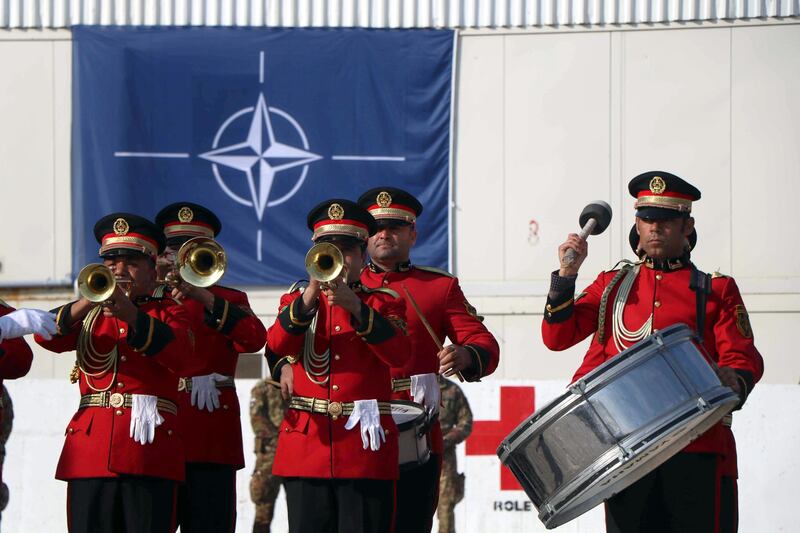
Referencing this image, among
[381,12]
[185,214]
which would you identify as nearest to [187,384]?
[185,214]

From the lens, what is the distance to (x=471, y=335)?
797cm

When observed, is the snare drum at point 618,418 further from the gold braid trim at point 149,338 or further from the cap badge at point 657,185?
the gold braid trim at point 149,338

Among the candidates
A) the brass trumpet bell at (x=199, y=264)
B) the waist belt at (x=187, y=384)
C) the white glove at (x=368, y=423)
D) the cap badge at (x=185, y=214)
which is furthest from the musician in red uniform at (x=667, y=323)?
the cap badge at (x=185, y=214)

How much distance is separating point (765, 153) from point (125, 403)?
9.15 metres

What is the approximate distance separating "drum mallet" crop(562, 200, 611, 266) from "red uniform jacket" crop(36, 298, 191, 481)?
1909 millimetres

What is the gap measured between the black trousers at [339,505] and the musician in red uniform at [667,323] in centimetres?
115

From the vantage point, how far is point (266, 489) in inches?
420

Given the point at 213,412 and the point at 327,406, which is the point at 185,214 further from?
the point at 327,406

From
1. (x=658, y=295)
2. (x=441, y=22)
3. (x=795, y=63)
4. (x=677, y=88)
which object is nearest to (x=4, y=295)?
(x=441, y=22)

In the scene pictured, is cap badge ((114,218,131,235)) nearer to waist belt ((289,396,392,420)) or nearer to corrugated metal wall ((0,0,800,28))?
waist belt ((289,396,392,420))

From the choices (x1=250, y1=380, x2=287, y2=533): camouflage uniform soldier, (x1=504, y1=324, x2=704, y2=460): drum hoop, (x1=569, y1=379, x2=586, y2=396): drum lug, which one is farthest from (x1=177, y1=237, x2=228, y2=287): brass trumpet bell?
(x1=250, y1=380, x2=287, y2=533): camouflage uniform soldier

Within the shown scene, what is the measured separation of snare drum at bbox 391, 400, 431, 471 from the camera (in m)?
7.34

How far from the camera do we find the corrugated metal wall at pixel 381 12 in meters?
14.7

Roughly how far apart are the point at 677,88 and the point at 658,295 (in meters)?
7.61
